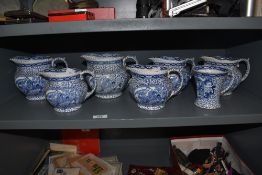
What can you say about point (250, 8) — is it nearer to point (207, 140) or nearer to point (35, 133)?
point (207, 140)

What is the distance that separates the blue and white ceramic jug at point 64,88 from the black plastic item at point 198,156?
528 mm

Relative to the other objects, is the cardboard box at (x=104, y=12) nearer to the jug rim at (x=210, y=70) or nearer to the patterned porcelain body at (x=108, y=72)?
the patterned porcelain body at (x=108, y=72)

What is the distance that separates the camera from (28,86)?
67 centimetres

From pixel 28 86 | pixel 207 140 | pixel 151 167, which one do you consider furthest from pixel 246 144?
pixel 28 86

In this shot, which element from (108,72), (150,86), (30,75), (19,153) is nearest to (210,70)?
(150,86)

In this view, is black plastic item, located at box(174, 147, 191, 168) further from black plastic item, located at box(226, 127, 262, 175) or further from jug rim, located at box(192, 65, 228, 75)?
jug rim, located at box(192, 65, 228, 75)

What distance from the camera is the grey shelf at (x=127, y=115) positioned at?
57cm

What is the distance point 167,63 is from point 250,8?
26 centimetres

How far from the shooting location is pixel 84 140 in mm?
951

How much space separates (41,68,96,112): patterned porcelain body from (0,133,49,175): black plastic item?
197mm

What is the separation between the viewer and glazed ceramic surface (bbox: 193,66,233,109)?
1.89ft

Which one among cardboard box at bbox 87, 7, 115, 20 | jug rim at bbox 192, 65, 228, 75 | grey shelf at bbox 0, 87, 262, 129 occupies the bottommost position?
grey shelf at bbox 0, 87, 262, 129

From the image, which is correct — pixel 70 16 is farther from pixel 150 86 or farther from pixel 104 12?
pixel 150 86

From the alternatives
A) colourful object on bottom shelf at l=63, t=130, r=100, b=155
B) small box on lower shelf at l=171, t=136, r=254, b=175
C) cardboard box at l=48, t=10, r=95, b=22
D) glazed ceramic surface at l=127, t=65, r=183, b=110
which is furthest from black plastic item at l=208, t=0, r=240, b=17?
colourful object on bottom shelf at l=63, t=130, r=100, b=155
